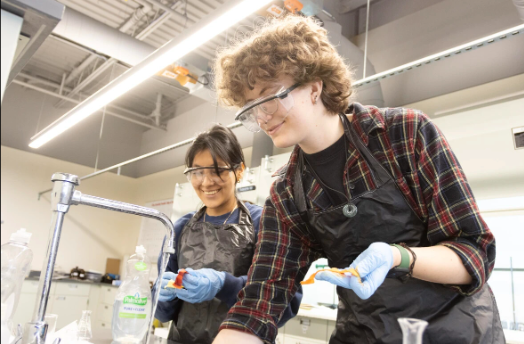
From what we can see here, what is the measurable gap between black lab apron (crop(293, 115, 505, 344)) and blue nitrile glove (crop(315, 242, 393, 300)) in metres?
0.22

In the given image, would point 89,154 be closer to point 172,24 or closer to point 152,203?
point 152,203

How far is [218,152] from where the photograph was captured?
69.3 inches

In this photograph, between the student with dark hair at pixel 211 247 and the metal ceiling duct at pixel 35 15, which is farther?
the student with dark hair at pixel 211 247

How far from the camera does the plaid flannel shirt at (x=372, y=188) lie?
3.47 ft

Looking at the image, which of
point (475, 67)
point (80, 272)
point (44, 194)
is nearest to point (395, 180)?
point (475, 67)

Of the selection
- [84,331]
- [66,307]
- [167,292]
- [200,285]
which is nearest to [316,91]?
[200,285]

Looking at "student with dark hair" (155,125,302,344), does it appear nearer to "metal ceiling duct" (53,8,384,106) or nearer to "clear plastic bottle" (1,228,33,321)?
"clear plastic bottle" (1,228,33,321)

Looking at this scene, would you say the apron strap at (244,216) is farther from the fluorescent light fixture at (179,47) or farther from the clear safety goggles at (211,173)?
the fluorescent light fixture at (179,47)

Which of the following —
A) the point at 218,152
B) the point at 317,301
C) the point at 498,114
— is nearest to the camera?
the point at 218,152

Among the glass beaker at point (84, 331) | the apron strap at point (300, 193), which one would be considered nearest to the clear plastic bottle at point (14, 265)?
the glass beaker at point (84, 331)

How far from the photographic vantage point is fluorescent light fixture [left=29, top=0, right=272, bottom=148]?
7.05 feet

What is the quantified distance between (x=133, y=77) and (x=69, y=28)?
1.43 m

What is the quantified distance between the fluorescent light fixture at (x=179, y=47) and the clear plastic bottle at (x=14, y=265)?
1.60 m

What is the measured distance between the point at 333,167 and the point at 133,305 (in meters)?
0.72
